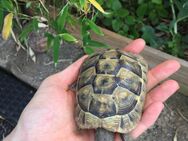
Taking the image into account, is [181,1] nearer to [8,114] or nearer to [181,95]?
[181,95]

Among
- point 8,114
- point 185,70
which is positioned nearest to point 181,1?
point 185,70

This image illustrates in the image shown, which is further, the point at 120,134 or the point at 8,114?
the point at 8,114

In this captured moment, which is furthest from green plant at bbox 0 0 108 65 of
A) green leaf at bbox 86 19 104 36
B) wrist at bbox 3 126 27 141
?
wrist at bbox 3 126 27 141

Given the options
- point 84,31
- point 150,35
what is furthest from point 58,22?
point 150,35

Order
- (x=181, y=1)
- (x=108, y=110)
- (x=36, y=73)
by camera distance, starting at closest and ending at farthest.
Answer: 1. (x=108, y=110)
2. (x=181, y=1)
3. (x=36, y=73)

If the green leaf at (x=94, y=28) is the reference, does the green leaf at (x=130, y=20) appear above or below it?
below

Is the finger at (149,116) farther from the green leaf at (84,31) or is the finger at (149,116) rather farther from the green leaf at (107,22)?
the green leaf at (107,22)

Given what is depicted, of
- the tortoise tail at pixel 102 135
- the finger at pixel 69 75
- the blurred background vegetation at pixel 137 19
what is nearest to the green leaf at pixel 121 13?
the blurred background vegetation at pixel 137 19

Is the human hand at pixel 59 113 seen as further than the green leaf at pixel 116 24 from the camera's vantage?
No
